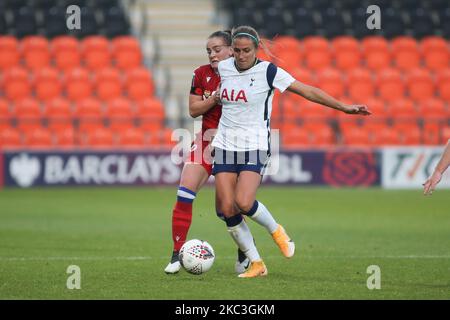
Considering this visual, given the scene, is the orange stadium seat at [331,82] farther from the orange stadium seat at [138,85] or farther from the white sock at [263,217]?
the white sock at [263,217]

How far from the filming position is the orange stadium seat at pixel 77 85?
903 inches

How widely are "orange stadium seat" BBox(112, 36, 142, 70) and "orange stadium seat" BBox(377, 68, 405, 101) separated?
6545 millimetres

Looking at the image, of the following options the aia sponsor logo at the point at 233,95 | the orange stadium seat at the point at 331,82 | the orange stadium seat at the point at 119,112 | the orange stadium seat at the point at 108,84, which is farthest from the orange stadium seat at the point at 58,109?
the aia sponsor logo at the point at 233,95

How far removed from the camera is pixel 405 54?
2538 centimetres

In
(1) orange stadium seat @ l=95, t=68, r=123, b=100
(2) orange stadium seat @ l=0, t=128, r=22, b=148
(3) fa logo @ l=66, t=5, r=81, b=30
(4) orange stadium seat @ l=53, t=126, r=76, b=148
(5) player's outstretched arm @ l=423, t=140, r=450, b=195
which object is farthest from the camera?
(1) orange stadium seat @ l=95, t=68, r=123, b=100

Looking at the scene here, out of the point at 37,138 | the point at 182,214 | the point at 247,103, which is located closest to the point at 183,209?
the point at 182,214

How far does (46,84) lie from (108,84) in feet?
5.12

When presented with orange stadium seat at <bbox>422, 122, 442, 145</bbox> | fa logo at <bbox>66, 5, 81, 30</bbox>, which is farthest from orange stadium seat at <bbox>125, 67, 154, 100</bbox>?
→ orange stadium seat at <bbox>422, 122, 442, 145</bbox>

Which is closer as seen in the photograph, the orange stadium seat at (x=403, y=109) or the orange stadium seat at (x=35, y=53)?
the orange stadium seat at (x=403, y=109)

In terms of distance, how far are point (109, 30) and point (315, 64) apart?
5.72m

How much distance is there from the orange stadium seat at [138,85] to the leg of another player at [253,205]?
580 inches

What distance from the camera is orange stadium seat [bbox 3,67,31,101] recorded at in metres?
22.8

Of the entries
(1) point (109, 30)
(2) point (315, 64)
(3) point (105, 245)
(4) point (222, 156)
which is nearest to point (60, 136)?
(1) point (109, 30)

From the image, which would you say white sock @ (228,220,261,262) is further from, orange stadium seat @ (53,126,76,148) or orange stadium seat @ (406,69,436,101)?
orange stadium seat @ (406,69,436,101)
